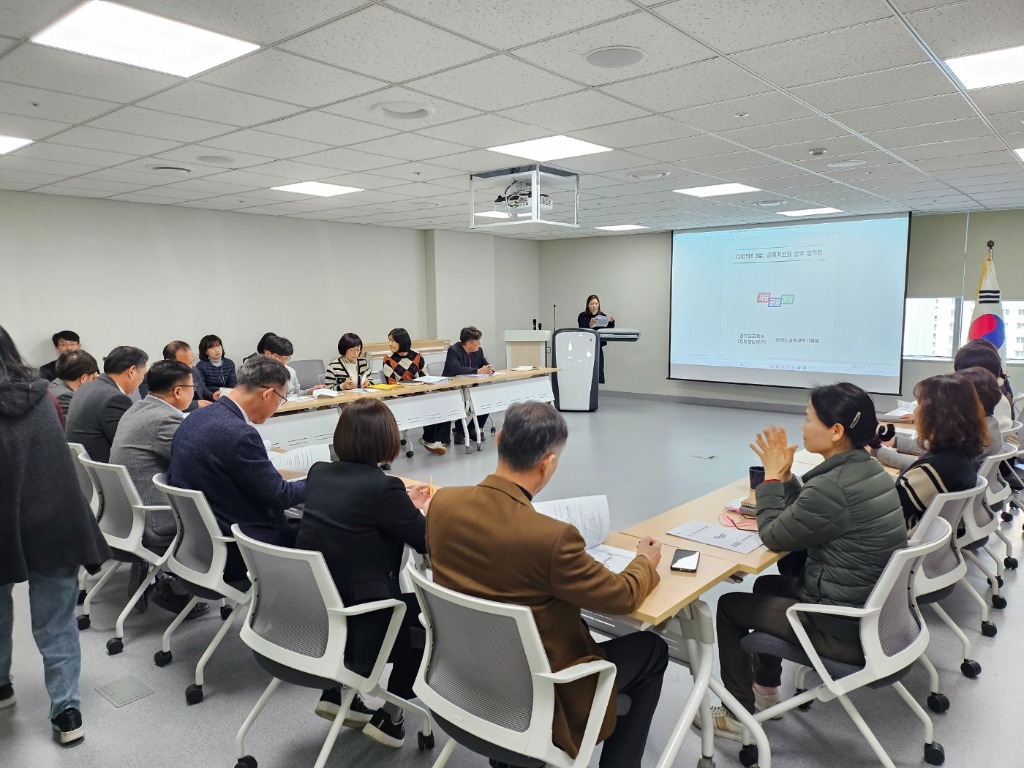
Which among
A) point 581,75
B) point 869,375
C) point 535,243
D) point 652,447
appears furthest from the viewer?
point 535,243

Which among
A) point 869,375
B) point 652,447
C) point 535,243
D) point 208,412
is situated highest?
point 535,243

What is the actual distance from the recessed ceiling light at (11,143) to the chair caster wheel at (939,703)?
6061 millimetres

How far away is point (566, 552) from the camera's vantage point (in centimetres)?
162

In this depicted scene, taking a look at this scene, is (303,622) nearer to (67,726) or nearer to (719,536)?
(67,726)

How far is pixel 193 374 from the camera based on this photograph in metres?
5.74

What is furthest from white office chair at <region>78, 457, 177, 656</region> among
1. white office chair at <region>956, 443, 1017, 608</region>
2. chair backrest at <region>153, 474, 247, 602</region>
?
white office chair at <region>956, 443, 1017, 608</region>

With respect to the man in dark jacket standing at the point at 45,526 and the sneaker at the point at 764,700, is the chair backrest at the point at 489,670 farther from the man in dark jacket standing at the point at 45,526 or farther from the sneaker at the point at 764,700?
the man in dark jacket standing at the point at 45,526

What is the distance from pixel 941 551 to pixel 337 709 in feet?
7.95

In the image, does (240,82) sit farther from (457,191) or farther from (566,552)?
(457,191)


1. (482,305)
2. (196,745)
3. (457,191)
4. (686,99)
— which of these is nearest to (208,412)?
(196,745)

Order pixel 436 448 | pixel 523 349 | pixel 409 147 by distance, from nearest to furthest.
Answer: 1. pixel 409 147
2. pixel 436 448
3. pixel 523 349

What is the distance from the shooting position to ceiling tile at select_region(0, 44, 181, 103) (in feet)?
9.83

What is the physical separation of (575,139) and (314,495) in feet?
11.1

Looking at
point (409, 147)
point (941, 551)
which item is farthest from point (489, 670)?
point (409, 147)
